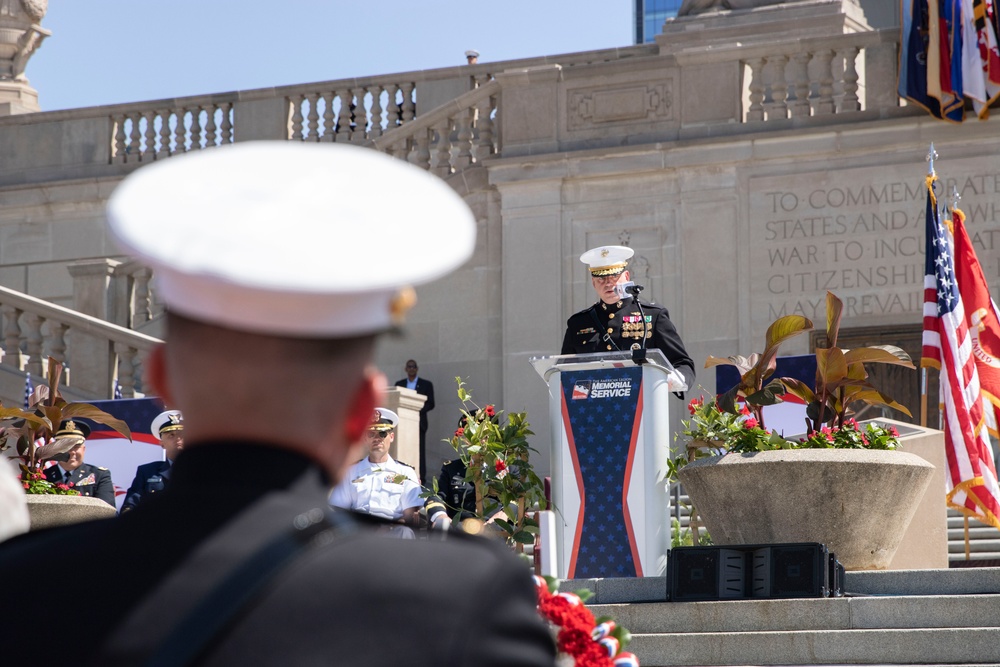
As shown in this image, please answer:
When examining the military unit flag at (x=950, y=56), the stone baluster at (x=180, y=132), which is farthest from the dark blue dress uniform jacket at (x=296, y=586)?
the stone baluster at (x=180, y=132)

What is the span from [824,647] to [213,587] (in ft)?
19.6

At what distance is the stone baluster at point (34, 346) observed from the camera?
17328mm

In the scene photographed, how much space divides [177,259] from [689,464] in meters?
7.01

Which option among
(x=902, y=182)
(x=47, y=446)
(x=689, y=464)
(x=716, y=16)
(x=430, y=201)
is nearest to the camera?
(x=430, y=201)

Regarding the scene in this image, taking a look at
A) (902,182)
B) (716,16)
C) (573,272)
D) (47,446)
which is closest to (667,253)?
(573,272)

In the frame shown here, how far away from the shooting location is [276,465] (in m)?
1.74

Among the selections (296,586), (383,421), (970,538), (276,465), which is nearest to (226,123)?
(383,421)

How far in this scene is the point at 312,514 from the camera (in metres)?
1.72

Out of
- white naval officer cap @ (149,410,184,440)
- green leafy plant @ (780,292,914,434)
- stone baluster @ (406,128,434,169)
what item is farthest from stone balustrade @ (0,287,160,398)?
green leafy plant @ (780,292,914,434)

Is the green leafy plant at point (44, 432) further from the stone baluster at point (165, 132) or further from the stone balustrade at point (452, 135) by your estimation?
the stone baluster at point (165, 132)

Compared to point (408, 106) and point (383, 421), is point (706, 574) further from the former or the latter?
point (408, 106)

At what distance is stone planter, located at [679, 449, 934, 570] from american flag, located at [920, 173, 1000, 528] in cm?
264

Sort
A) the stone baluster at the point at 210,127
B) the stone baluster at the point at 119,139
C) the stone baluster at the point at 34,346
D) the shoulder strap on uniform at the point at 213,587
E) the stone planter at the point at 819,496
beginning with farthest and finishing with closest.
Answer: the stone baluster at the point at 119,139 → the stone baluster at the point at 210,127 → the stone baluster at the point at 34,346 → the stone planter at the point at 819,496 → the shoulder strap on uniform at the point at 213,587

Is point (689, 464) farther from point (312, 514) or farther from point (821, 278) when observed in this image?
point (821, 278)
